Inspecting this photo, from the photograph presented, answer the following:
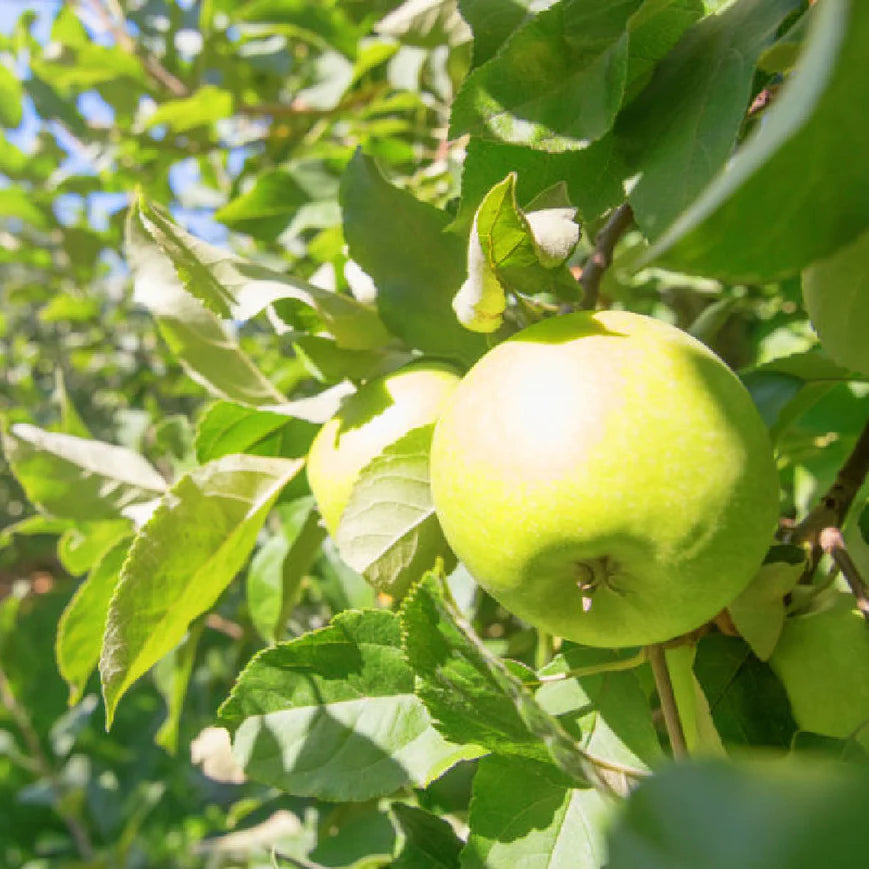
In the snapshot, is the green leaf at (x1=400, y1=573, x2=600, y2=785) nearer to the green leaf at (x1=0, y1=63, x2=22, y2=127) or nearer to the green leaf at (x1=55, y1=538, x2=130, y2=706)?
the green leaf at (x1=55, y1=538, x2=130, y2=706)

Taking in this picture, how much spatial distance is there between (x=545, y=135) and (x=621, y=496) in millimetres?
316

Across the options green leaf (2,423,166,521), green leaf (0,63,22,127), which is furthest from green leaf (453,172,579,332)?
green leaf (0,63,22,127)

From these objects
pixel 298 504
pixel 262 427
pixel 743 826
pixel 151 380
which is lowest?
pixel 151 380

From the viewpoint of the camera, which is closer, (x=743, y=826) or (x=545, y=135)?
(x=743, y=826)

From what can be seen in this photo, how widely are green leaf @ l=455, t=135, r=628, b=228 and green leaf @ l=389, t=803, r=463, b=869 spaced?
622mm

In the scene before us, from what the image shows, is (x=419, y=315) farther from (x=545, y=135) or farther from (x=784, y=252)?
(x=784, y=252)

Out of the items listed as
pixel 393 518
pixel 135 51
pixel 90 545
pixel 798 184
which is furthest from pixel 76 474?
pixel 135 51

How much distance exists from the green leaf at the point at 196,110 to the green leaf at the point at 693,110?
53.2 inches

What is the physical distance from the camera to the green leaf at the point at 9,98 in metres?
2.37

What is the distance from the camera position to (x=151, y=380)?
307cm

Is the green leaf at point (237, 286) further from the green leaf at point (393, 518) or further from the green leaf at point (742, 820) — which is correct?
the green leaf at point (742, 820)

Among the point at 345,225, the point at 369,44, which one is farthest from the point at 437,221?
the point at 369,44

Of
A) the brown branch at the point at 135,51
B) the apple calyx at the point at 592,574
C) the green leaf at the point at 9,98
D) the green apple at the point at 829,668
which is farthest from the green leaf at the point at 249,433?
the green leaf at the point at 9,98

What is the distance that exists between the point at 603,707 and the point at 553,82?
1.79ft
